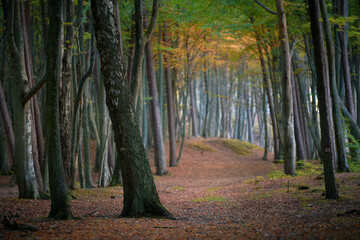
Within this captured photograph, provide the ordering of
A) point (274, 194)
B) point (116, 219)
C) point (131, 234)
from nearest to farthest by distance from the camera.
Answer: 1. point (131, 234)
2. point (116, 219)
3. point (274, 194)

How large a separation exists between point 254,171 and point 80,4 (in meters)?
12.1

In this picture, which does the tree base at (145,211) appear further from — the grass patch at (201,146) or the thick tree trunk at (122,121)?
the grass patch at (201,146)

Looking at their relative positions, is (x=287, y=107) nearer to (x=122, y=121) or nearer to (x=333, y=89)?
(x=333, y=89)

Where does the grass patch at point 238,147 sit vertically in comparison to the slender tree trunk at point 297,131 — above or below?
below

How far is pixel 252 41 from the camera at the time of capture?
665 inches

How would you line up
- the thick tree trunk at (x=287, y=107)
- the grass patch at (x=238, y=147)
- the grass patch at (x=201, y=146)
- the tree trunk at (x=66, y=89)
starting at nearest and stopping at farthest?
the tree trunk at (x=66, y=89)
the thick tree trunk at (x=287, y=107)
the grass patch at (x=201, y=146)
the grass patch at (x=238, y=147)

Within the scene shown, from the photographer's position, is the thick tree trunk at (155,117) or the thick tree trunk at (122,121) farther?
the thick tree trunk at (155,117)

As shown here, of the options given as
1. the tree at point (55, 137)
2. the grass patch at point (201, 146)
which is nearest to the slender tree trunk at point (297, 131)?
the grass patch at point (201, 146)

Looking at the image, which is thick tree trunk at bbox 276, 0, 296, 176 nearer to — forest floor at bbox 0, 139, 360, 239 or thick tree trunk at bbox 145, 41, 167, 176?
forest floor at bbox 0, 139, 360, 239

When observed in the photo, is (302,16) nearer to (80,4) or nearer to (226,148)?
(80,4)

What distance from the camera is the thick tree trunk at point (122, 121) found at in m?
5.20

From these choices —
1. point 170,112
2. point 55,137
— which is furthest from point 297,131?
point 55,137

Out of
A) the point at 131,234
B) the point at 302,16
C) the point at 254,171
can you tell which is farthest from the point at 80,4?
the point at 254,171

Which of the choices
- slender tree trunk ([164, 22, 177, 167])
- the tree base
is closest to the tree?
the tree base
